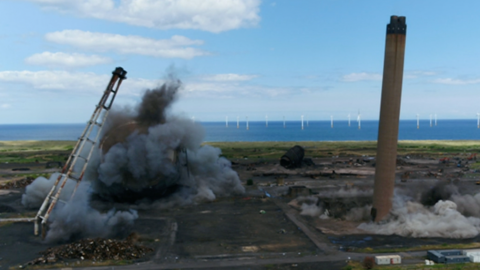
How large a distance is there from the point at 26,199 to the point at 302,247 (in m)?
30.4

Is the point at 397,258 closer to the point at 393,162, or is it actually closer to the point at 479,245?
the point at 479,245

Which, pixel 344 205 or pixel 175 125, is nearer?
pixel 344 205

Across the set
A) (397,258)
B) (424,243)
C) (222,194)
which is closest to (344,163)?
(222,194)

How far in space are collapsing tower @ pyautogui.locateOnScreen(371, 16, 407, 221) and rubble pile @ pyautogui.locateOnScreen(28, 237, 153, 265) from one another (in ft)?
64.2

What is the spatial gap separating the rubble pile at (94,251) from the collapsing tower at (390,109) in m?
19.6

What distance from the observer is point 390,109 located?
34.6m

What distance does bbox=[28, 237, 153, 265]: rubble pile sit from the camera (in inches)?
1056

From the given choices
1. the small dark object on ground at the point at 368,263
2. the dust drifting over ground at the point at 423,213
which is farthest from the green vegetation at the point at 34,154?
the small dark object on ground at the point at 368,263

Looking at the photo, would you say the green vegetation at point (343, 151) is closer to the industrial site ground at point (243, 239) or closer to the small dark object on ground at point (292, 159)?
the small dark object on ground at point (292, 159)

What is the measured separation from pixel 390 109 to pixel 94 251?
25057 mm

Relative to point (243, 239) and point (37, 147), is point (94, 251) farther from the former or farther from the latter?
point (37, 147)

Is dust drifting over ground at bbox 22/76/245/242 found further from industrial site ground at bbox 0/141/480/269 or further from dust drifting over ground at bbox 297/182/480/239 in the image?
dust drifting over ground at bbox 297/182/480/239

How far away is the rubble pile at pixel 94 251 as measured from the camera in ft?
88.0

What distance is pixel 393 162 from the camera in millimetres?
34875
